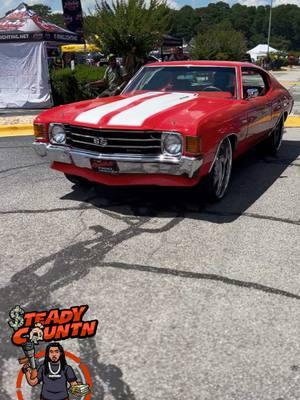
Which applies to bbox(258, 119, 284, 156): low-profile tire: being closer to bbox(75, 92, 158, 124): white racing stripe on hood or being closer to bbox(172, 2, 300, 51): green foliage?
bbox(75, 92, 158, 124): white racing stripe on hood

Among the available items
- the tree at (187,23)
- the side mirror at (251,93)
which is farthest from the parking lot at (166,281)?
the tree at (187,23)

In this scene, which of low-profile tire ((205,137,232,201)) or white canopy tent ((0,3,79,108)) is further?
white canopy tent ((0,3,79,108))

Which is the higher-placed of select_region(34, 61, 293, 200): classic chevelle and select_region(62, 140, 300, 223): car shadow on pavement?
select_region(34, 61, 293, 200): classic chevelle

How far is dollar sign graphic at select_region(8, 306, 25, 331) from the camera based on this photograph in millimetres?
2667

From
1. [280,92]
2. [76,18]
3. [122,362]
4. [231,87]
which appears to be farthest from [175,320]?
[76,18]

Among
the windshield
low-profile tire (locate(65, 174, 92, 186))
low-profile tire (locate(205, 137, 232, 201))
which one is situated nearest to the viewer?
low-profile tire (locate(205, 137, 232, 201))

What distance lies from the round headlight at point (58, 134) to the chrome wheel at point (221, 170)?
1.56 metres

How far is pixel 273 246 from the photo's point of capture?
151 inches

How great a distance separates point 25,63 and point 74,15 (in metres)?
4.29

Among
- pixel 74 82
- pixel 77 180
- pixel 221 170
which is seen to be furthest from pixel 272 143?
pixel 74 82

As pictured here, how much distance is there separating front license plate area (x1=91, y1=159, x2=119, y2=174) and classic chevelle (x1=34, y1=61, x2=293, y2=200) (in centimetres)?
1

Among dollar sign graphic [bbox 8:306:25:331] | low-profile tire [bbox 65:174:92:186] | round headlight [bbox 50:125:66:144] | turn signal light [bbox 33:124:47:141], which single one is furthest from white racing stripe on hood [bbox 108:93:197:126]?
dollar sign graphic [bbox 8:306:25:331]

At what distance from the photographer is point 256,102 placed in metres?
5.66

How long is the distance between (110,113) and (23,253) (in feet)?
5.51
